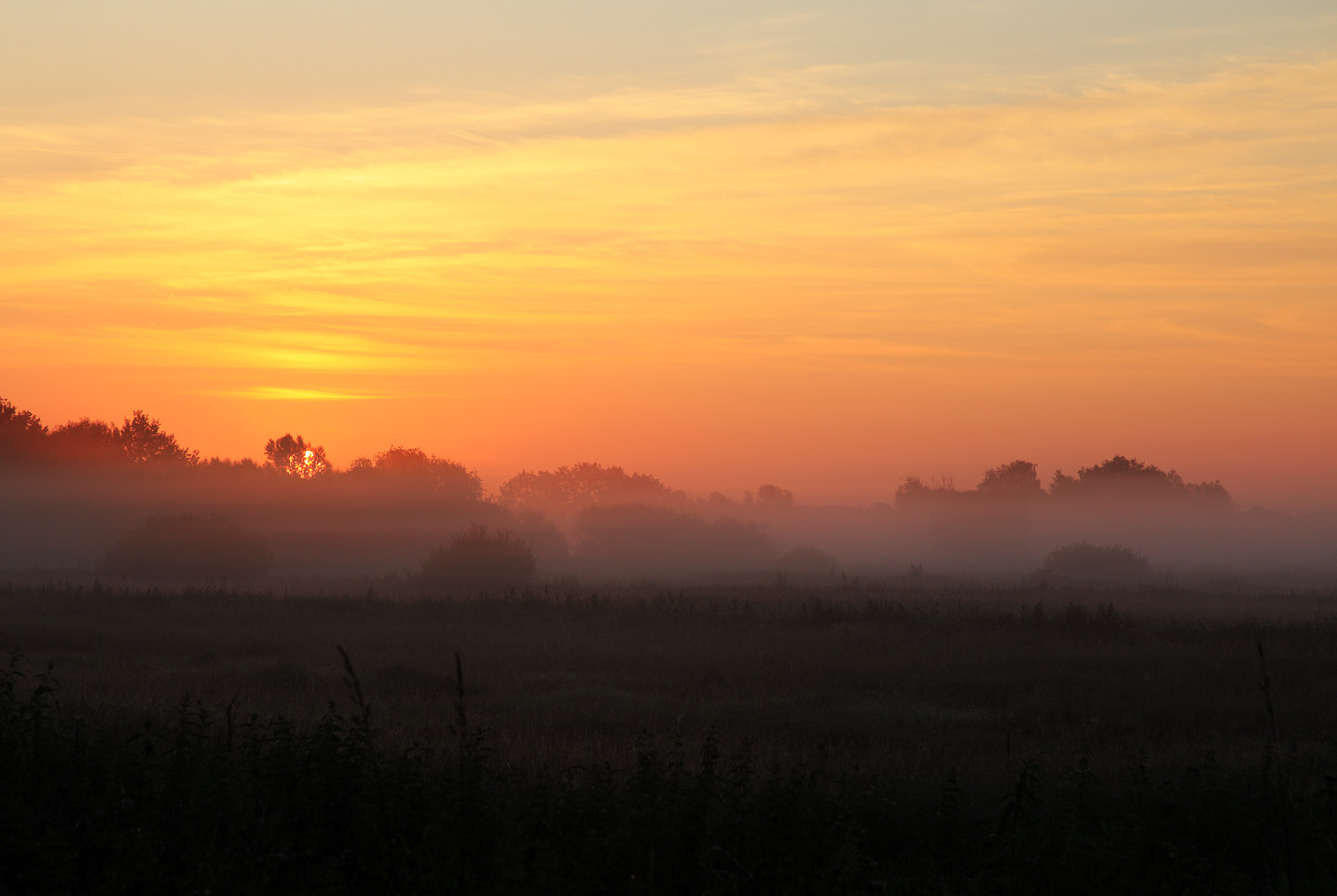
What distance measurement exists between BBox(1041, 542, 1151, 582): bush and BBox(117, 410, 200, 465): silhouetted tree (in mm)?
67696

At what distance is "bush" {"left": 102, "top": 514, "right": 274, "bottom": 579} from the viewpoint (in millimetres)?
54938

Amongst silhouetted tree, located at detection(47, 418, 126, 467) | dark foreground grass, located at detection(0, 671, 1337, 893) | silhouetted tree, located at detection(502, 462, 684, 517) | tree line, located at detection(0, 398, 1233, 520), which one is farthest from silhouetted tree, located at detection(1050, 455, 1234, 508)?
dark foreground grass, located at detection(0, 671, 1337, 893)

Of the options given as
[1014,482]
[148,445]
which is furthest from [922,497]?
[148,445]

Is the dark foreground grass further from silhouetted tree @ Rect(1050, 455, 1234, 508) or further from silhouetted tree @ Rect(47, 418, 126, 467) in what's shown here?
silhouetted tree @ Rect(1050, 455, 1234, 508)

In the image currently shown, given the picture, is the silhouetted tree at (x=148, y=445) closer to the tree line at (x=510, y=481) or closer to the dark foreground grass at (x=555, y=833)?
the tree line at (x=510, y=481)

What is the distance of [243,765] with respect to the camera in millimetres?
8680

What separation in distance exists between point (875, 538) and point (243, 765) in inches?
6278

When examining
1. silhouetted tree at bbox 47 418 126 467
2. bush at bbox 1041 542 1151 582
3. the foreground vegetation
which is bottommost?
the foreground vegetation

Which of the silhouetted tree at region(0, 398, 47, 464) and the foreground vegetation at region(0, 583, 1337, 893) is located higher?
the silhouetted tree at region(0, 398, 47, 464)

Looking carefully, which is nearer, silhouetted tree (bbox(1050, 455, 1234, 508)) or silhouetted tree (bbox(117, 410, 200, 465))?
silhouetted tree (bbox(117, 410, 200, 465))

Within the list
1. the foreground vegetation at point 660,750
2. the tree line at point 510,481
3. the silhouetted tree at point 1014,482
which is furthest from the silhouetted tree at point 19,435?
the silhouetted tree at point 1014,482

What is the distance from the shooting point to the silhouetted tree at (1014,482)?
456 ft

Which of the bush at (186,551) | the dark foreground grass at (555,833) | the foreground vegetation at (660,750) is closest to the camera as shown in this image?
the dark foreground grass at (555,833)

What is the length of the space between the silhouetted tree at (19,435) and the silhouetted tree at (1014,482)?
107m
